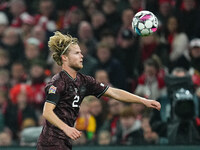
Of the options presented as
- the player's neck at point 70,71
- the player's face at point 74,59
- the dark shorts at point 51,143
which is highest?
the player's face at point 74,59

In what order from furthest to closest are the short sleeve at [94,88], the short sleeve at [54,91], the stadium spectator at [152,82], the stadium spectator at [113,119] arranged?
1. the stadium spectator at [152,82]
2. the stadium spectator at [113,119]
3. the short sleeve at [94,88]
4. the short sleeve at [54,91]

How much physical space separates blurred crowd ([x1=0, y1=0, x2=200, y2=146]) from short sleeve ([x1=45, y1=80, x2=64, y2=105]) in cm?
200

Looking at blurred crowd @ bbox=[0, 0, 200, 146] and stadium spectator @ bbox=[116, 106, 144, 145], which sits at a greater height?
blurred crowd @ bbox=[0, 0, 200, 146]

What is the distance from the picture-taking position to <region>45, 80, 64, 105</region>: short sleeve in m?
6.00

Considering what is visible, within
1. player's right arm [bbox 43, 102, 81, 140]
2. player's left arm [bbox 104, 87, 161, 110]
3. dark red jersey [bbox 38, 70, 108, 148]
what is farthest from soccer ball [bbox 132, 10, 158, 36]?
player's right arm [bbox 43, 102, 81, 140]

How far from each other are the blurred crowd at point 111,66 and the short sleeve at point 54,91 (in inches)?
78.8

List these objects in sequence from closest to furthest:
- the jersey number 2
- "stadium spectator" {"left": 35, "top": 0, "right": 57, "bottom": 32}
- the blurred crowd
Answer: the jersey number 2 → the blurred crowd → "stadium spectator" {"left": 35, "top": 0, "right": 57, "bottom": 32}

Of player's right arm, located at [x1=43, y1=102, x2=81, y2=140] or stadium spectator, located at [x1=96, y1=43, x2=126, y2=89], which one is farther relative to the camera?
stadium spectator, located at [x1=96, y1=43, x2=126, y2=89]

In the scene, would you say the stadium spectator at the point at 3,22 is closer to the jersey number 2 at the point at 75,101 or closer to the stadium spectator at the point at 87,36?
the stadium spectator at the point at 87,36

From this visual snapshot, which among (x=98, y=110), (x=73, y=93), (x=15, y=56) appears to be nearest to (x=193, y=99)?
(x=98, y=110)

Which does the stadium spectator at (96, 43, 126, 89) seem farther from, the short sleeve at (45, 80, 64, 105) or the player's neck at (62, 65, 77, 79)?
the short sleeve at (45, 80, 64, 105)

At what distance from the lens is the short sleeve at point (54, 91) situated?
5996 mm

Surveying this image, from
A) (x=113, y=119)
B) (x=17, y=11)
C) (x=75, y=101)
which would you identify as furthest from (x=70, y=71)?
(x=17, y=11)

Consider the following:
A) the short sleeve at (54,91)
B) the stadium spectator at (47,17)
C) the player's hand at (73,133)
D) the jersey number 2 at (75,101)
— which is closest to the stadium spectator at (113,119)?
the jersey number 2 at (75,101)
